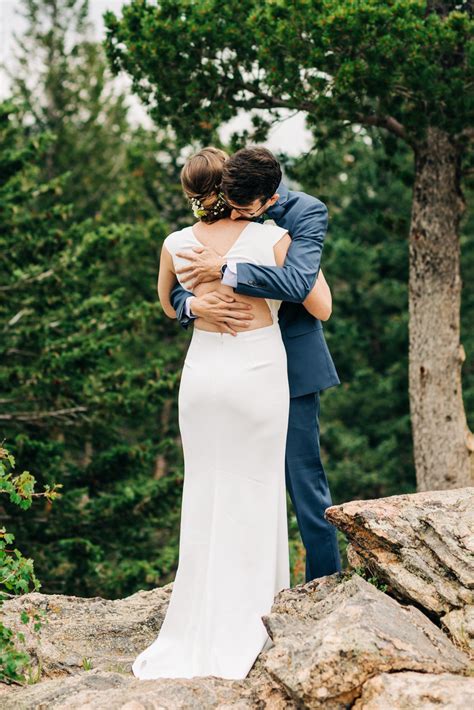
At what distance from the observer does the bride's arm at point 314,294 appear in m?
3.92

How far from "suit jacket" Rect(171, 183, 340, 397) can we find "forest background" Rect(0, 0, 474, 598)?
15.1 ft

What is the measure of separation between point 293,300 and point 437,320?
188 inches

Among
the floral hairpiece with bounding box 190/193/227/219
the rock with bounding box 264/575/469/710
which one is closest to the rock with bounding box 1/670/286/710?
the rock with bounding box 264/575/469/710

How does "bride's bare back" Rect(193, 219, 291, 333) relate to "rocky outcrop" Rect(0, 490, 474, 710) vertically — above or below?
above

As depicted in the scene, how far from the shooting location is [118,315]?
12.7 m

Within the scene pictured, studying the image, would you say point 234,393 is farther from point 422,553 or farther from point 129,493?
point 129,493

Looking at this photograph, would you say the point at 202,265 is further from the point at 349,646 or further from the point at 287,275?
the point at 349,646

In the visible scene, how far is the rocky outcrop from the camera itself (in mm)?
3062

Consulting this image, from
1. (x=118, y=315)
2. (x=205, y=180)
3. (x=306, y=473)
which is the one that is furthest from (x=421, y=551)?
(x=118, y=315)

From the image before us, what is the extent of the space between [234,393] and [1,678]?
5.70 feet

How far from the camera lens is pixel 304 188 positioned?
367 inches

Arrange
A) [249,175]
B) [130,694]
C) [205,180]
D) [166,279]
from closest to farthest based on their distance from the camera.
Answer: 1. [130,694]
2. [249,175]
3. [205,180]
4. [166,279]

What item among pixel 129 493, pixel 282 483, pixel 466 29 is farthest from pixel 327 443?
pixel 282 483

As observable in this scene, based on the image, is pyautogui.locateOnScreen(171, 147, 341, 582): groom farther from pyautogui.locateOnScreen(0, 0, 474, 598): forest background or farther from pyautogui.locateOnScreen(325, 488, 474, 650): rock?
pyautogui.locateOnScreen(0, 0, 474, 598): forest background
